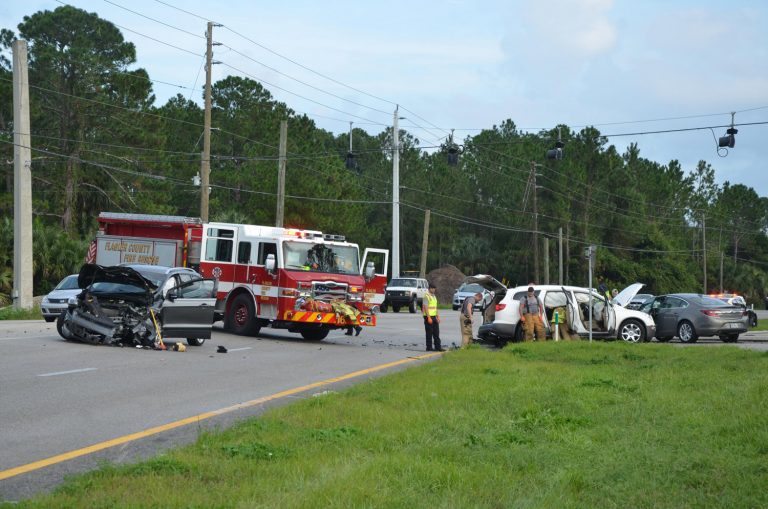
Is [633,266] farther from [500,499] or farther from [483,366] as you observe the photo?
[500,499]

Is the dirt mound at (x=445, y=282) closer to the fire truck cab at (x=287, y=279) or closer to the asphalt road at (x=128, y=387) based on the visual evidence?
the fire truck cab at (x=287, y=279)

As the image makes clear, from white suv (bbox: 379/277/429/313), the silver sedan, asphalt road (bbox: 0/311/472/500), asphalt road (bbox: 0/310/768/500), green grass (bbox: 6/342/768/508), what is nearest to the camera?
green grass (bbox: 6/342/768/508)

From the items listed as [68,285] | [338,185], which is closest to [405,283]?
[338,185]

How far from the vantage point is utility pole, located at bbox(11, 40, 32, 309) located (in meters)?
31.7

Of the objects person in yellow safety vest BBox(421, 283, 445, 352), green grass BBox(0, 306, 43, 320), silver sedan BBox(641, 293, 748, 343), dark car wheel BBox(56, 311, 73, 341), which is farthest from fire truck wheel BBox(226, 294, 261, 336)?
silver sedan BBox(641, 293, 748, 343)

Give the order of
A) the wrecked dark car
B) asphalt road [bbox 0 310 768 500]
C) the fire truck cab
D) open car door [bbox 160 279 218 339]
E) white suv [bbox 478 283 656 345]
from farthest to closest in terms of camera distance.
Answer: white suv [bbox 478 283 656 345] → the fire truck cab → open car door [bbox 160 279 218 339] → the wrecked dark car → asphalt road [bbox 0 310 768 500]

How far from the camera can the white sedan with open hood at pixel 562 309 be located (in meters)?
25.0

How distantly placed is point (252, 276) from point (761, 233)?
357ft

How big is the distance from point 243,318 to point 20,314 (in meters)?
9.46

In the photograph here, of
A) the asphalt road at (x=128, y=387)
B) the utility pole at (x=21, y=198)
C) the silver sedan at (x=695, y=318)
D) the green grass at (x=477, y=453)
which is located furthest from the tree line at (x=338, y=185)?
the green grass at (x=477, y=453)

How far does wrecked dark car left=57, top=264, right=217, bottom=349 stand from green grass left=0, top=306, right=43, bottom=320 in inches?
421

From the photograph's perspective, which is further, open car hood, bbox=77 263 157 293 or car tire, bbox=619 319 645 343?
car tire, bbox=619 319 645 343

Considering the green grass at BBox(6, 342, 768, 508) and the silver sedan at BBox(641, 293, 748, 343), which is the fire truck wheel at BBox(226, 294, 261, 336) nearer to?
the green grass at BBox(6, 342, 768, 508)

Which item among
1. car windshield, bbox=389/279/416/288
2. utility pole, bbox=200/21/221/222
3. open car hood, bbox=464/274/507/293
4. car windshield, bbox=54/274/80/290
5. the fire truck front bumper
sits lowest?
the fire truck front bumper
